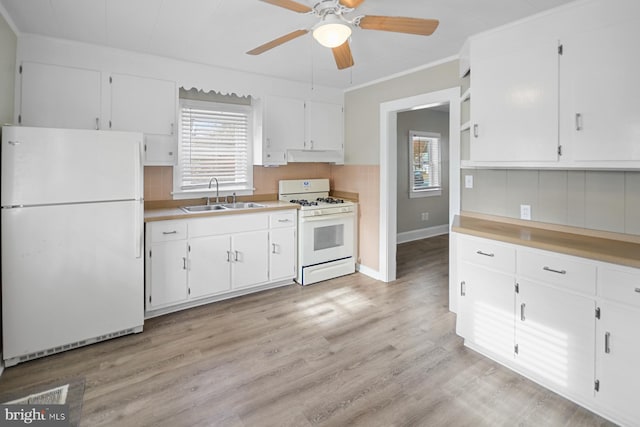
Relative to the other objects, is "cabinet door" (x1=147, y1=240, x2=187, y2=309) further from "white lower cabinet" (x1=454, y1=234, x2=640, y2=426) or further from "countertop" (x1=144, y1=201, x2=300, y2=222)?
"white lower cabinet" (x1=454, y1=234, x2=640, y2=426)

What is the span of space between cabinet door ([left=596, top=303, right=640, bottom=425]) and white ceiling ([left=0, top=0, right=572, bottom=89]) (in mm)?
1976

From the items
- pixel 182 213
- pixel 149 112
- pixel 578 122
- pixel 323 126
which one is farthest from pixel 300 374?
pixel 323 126

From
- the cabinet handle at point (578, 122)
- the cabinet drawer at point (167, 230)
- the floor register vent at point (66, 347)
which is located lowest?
the floor register vent at point (66, 347)

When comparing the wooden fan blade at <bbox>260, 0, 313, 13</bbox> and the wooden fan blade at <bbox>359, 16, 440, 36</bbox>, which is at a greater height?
the wooden fan blade at <bbox>260, 0, 313, 13</bbox>

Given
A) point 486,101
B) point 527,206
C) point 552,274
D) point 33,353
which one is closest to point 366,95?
point 486,101

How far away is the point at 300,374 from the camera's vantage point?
2.32m

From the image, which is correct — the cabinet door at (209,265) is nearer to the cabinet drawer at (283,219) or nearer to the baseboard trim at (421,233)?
the cabinet drawer at (283,219)

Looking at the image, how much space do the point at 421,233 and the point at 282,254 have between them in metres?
3.58

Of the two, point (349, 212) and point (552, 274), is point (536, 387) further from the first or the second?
point (349, 212)

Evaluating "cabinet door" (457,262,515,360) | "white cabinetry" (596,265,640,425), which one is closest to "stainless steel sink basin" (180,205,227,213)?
"cabinet door" (457,262,515,360)

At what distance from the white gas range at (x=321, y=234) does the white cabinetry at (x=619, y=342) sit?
2.76 m

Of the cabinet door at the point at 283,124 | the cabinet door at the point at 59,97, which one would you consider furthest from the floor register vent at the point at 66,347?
the cabinet door at the point at 283,124

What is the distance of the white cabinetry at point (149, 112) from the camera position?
310 centimetres

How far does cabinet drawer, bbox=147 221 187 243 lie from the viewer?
3.09 m
